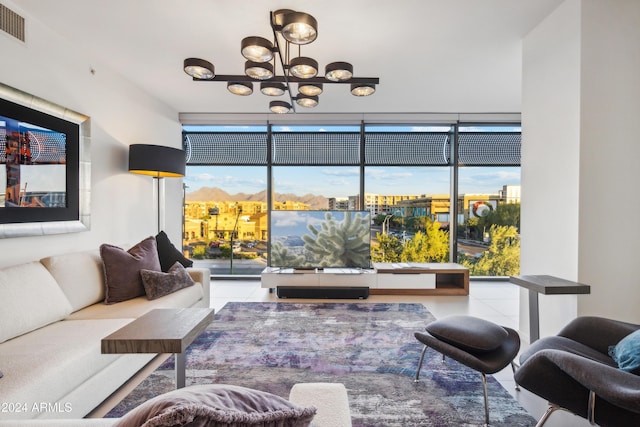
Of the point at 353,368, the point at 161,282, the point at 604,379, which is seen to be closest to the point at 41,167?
the point at 161,282

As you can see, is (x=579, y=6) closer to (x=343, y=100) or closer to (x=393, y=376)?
(x=343, y=100)

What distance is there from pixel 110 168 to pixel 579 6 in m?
4.68

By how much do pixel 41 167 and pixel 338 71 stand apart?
2.70 metres

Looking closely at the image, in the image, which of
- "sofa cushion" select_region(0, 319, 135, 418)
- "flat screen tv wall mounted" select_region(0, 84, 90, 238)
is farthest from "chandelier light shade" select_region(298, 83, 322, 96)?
"sofa cushion" select_region(0, 319, 135, 418)

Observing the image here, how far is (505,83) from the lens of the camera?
396cm

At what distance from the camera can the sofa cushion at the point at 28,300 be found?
6.28 feet

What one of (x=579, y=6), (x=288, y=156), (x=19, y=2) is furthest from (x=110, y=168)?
(x=579, y=6)

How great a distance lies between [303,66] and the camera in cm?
232

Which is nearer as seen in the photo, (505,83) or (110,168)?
(110,168)

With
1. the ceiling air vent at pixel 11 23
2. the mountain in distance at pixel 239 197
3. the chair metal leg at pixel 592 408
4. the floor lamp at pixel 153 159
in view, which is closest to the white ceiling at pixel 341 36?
the ceiling air vent at pixel 11 23

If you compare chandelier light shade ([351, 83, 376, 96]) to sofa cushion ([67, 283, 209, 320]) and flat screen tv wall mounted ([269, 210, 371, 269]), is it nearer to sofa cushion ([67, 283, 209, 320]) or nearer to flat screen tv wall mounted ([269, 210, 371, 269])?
flat screen tv wall mounted ([269, 210, 371, 269])

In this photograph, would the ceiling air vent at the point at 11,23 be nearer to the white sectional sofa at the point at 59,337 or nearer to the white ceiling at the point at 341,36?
the white ceiling at the point at 341,36

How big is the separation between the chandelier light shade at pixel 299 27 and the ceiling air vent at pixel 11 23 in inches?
88.4

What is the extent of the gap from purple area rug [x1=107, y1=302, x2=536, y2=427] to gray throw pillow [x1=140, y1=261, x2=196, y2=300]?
0.56 m
